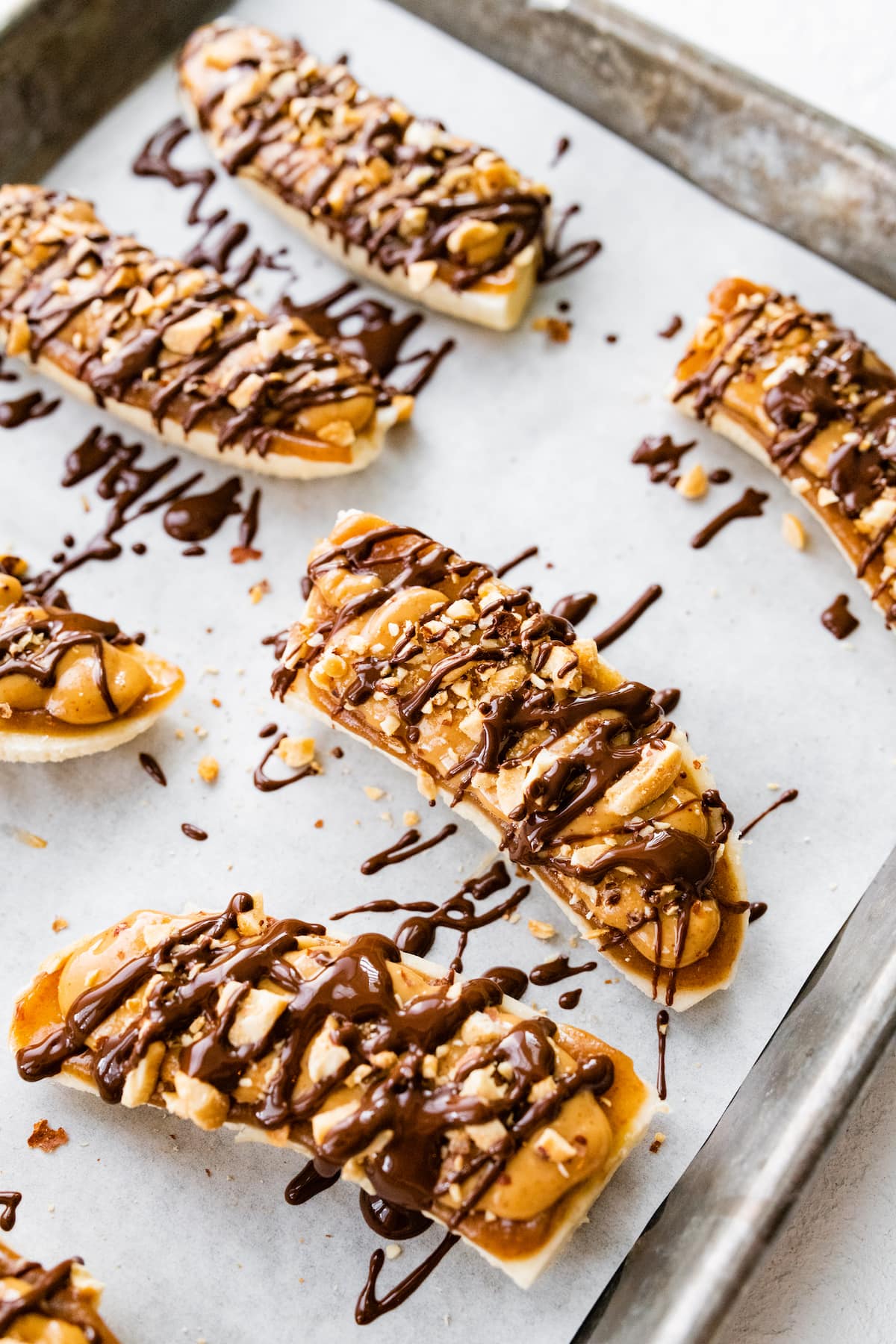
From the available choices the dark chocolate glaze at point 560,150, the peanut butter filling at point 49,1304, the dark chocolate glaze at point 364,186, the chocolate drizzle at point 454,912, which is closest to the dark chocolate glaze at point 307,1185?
the peanut butter filling at point 49,1304

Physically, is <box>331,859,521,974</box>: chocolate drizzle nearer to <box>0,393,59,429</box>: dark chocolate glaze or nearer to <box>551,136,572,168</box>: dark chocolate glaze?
<box>0,393,59,429</box>: dark chocolate glaze

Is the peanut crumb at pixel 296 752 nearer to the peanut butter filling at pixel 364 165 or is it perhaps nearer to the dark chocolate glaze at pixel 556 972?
the dark chocolate glaze at pixel 556 972

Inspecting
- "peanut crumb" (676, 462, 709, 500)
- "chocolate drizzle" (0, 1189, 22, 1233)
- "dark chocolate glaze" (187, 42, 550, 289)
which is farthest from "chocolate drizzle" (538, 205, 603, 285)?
"chocolate drizzle" (0, 1189, 22, 1233)

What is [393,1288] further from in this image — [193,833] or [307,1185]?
[193,833]

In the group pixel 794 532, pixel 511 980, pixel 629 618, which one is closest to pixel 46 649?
pixel 511 980

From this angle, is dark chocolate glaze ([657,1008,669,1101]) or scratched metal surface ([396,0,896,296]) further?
scratched metal surface ([396,0,896,296])
